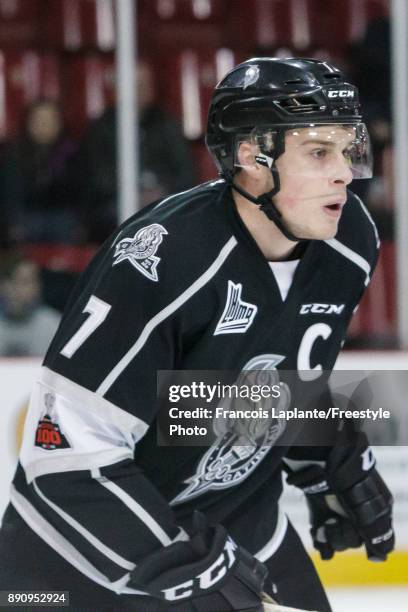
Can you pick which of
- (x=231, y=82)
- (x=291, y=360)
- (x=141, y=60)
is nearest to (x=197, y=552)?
(x=291, y=360)

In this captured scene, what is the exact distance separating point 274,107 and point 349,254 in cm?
24

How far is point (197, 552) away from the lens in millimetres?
1388

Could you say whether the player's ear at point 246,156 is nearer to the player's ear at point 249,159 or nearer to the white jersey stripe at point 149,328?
the player's ear at point 249,159

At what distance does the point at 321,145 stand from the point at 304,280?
0.19m

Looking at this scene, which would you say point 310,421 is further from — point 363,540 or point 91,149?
point 91,149

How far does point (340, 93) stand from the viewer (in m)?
1.55

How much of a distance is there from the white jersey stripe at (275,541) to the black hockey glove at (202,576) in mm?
318

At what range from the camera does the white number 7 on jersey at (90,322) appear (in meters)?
1.39

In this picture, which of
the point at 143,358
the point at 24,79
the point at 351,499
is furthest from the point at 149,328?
the point at 24,79

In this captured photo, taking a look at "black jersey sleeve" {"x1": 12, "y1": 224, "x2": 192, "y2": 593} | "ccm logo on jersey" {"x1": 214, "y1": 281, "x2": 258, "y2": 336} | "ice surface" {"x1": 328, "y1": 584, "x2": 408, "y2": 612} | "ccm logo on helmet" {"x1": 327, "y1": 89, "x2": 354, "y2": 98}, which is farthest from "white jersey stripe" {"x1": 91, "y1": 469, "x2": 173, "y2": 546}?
"ice surface" {"x1": 328, "y1": 584, "x2": 408, "y2": 612}

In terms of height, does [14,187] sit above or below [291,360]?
below

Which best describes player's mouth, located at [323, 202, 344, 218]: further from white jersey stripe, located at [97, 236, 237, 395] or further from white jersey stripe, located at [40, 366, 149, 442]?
white jersey stripe, located at [40, 366, 149, 442]

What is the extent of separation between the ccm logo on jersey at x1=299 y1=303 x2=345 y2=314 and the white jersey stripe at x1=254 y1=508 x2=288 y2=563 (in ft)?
1.22

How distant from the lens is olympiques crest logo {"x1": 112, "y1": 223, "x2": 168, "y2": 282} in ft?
4.62
